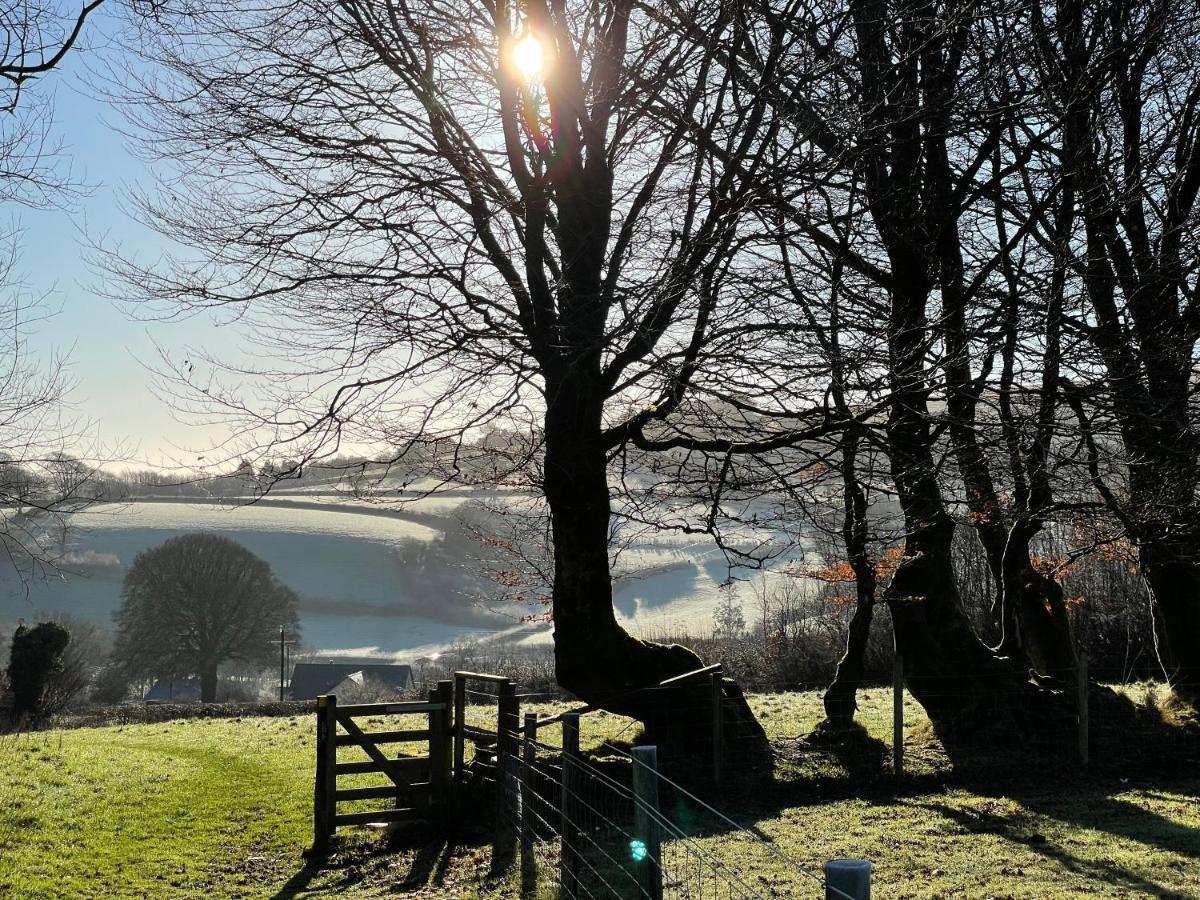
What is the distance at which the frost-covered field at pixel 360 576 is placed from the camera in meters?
78.2

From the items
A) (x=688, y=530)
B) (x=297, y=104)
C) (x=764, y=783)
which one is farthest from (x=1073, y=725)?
(x=297, y=104)

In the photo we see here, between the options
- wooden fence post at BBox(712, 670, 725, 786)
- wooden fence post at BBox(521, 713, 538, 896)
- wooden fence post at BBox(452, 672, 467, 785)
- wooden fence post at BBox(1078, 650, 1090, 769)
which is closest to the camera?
wooden fence post at BBox(521, 713, 538, 896)

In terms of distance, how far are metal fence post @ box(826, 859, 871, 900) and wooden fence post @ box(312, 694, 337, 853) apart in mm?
8731

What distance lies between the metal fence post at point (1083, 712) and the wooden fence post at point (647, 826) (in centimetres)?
926

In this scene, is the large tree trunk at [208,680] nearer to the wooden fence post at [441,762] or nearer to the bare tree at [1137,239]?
the wooden fence post at [441,762]

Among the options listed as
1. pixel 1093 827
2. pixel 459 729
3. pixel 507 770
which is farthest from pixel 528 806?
pixel 1093 827

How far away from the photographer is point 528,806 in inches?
368

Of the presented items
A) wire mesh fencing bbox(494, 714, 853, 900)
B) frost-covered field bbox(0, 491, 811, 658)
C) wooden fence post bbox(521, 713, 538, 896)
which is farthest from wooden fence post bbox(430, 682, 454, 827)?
frost-covered field bbox(0, 491, 811, 658)

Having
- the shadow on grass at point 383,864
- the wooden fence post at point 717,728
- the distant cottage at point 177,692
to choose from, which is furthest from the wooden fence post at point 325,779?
the distant cottage at point 177,692

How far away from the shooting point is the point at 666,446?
38.5 feet

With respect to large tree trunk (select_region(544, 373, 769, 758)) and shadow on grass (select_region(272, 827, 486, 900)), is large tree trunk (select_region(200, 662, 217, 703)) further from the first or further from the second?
shadow on grass (select_region(272, 827, 486, 900))

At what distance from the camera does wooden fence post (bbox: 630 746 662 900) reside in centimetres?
498

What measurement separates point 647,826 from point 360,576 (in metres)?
86.0

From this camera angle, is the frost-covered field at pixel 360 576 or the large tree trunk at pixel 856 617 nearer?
the large tree trunk at pixel 856 617
